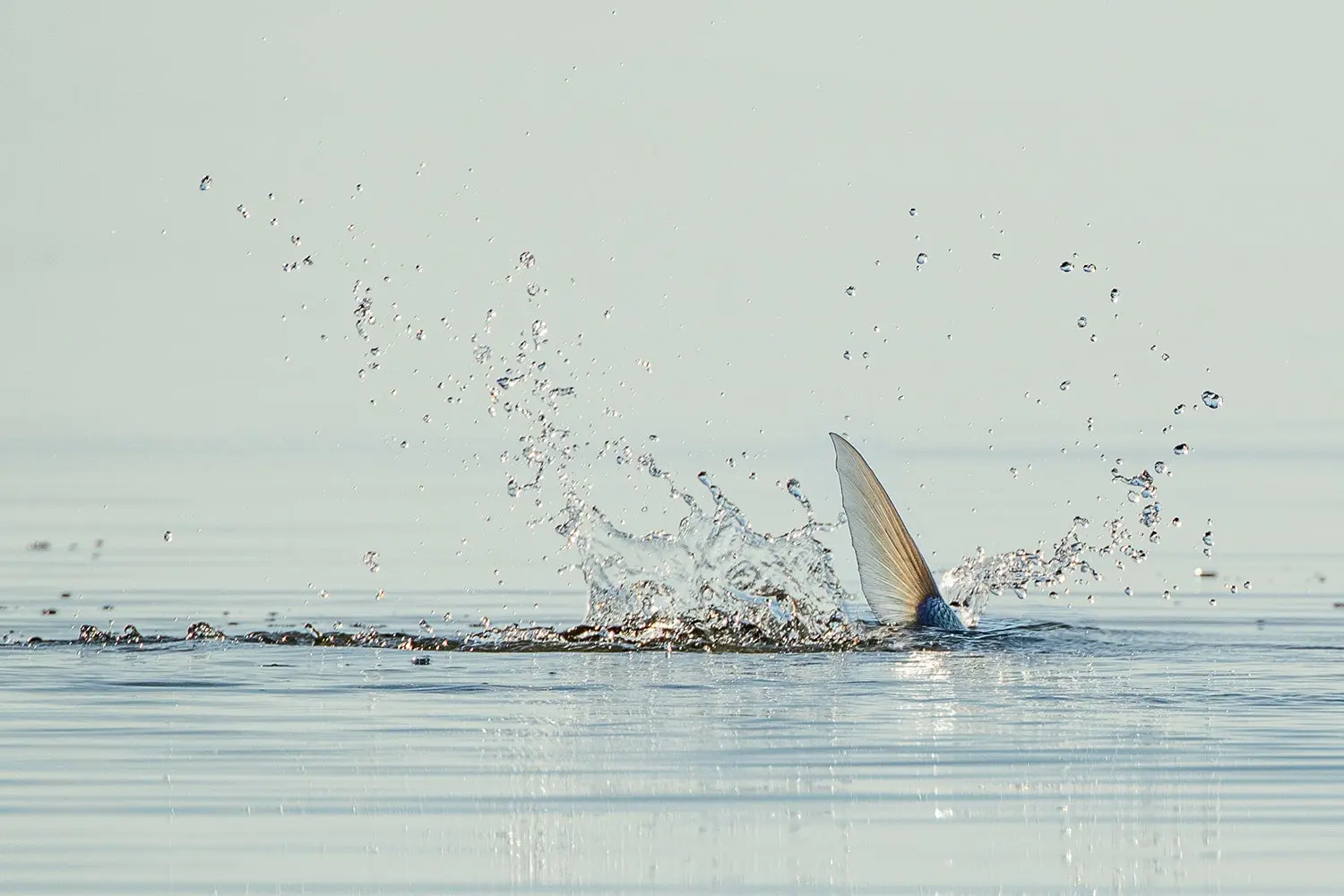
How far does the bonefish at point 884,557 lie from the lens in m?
15.6

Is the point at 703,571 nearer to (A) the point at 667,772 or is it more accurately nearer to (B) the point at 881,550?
(B) the point at 881,550

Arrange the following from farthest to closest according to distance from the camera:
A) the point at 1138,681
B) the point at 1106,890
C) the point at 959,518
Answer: the point at 959,518
the point at 1138,681
the point at 1106,890

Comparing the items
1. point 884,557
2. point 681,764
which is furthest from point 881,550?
point 681,764

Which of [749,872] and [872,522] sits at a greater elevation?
[872,522]

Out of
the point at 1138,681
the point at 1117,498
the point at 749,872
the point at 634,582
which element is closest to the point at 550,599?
the point at 634,582

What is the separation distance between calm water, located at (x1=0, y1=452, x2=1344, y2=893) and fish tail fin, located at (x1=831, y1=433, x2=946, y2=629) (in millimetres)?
494

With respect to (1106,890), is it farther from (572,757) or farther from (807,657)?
(807,657)

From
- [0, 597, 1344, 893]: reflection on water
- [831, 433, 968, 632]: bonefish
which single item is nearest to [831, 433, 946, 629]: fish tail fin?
[831, 433, 968, 632]: bonefish

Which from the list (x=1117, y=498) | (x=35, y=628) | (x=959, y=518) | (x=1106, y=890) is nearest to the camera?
(x=1106, y=890)

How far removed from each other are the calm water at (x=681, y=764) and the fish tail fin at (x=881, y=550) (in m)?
0.49

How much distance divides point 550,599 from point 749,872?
32.6 feet

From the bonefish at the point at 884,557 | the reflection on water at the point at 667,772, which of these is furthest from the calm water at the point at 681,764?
the bonefish at the point at 884,557

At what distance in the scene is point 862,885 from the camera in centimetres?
784

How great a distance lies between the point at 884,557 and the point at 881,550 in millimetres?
53
